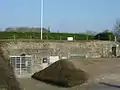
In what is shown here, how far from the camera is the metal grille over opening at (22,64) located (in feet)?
131

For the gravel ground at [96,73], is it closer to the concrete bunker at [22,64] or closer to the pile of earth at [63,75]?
the pile of earth at [63,75]

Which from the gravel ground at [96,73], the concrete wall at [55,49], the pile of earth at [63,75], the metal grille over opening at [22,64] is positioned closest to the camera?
the gravel ground at [96,73]

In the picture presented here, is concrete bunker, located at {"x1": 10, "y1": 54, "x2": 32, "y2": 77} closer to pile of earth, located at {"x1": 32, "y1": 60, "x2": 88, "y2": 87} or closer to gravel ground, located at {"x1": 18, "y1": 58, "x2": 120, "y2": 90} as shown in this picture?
pile of earth, located at {"x1": 32, "y1": 60, "x2": 88, "y2": 87}

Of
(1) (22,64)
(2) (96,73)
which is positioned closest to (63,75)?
(2) (96,73)

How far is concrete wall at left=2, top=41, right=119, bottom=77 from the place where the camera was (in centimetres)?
4028

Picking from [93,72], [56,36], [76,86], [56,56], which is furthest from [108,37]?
[76,86]

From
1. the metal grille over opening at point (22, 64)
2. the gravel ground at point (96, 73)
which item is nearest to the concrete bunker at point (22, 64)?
the metal grille over opening at point (22, 64)

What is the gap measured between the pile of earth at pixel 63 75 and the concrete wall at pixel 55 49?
8.35ft

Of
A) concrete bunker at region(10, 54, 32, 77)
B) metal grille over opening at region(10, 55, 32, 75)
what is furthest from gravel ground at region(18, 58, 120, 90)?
metal grille over opening at region(10, 55, 32, 75)

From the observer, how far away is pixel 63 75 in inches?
1335

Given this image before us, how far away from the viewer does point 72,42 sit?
143ft

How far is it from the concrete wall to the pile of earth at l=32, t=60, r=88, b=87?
254 centimetres

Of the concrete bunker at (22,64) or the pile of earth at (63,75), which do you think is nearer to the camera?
the pile of earth at (63,75)

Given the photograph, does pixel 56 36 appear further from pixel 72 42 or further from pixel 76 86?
pixel 76 86
